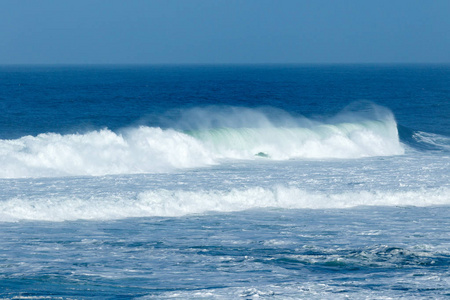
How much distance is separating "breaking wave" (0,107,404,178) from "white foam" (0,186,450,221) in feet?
18.6

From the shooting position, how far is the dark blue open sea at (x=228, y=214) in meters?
12.7

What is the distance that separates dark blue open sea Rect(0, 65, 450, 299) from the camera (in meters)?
12.7

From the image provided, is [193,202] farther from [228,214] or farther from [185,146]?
[185,146]

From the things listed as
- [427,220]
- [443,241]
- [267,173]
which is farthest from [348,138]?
[443,241]

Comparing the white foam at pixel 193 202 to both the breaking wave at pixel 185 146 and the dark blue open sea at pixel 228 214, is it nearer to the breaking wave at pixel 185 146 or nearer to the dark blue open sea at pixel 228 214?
the dark blue open sea at pixel 228 214

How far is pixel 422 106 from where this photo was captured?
62.7 metres

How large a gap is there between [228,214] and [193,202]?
141 centimetres

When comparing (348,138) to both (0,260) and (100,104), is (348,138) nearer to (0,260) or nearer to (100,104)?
(0,260)

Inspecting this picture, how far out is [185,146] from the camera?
1194 inches

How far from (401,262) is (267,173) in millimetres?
12529

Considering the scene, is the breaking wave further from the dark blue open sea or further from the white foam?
the white foam

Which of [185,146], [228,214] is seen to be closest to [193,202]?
[228,214]

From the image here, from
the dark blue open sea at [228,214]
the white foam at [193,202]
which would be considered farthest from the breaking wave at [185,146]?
the white foam at [193,202]

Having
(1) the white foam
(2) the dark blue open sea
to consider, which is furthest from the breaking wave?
(1) the white foam
